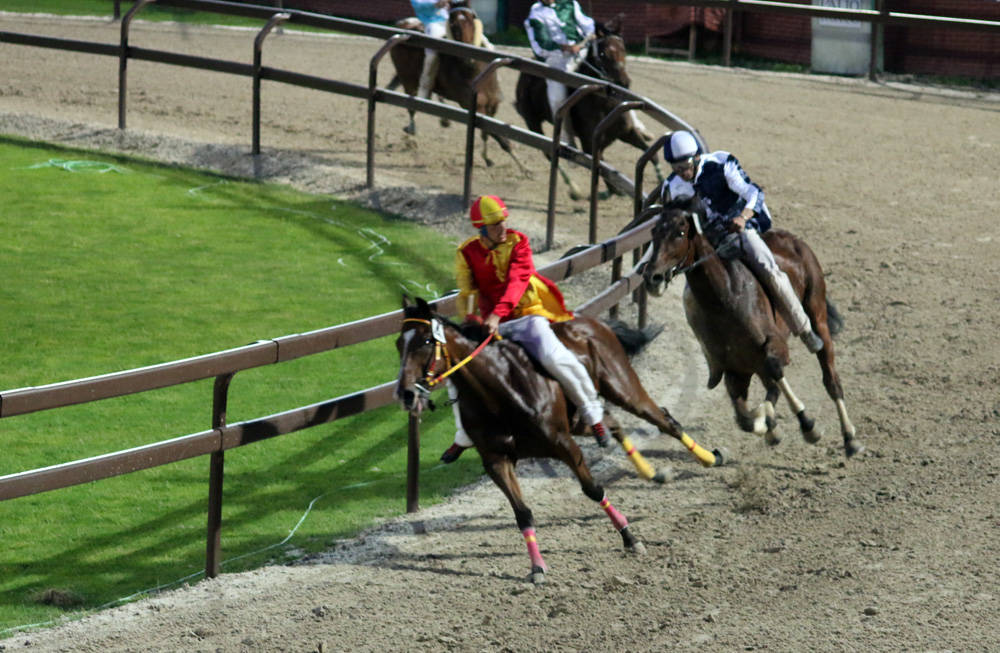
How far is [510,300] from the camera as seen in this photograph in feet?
24.8

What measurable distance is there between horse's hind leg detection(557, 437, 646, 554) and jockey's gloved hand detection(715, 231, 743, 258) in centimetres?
214

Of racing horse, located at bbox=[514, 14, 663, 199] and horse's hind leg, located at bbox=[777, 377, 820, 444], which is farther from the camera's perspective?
racing horse, located at bbox=[514, 14, 663, 199]

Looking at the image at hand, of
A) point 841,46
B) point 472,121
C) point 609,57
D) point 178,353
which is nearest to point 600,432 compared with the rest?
point 178,353

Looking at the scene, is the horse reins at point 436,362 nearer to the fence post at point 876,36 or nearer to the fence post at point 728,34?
the fence post at point 876,36

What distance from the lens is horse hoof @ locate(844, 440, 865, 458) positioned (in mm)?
9164

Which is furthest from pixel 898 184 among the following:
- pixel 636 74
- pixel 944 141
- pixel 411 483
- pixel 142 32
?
pixel 142 32

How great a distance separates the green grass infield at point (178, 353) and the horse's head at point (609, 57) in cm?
316

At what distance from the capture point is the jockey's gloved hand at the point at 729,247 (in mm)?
8969

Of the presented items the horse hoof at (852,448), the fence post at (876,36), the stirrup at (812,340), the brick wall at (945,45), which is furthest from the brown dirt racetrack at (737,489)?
the brick wall at (945,45)

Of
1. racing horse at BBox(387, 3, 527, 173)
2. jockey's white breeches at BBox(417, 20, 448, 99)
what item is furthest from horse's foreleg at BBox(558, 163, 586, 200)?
jockey's white breeches at BBox(417, 20, 448, 99)

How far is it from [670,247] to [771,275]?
49.1 inches

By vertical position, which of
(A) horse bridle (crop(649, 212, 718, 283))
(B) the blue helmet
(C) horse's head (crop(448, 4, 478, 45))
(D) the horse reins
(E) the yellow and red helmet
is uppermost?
(C) horse's head (crop(448, 4, 478, 45))

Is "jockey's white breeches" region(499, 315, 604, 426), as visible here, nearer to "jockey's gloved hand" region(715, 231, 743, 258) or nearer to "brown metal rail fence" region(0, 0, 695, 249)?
"jockey's gloved hand" region(715, 231, 743, 258)

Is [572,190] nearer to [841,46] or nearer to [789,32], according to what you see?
[841,46]
